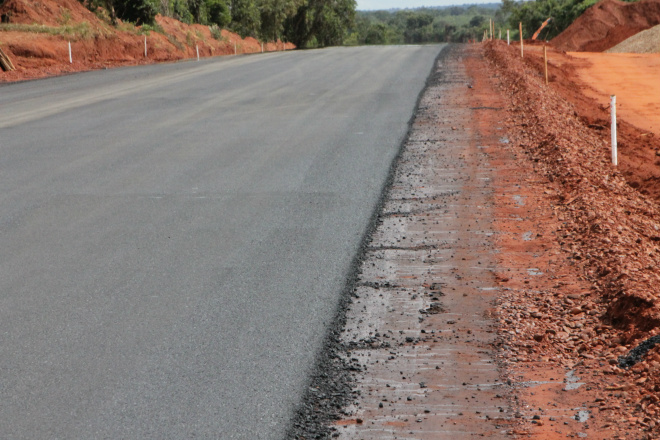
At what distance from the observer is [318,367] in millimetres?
5109

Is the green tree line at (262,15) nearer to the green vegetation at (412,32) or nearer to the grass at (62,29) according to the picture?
the grass at (62,29)

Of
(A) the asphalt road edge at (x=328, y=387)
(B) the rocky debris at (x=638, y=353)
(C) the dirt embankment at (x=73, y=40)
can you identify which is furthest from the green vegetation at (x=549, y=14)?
(B) the rocky debris at (x=638, y=353)

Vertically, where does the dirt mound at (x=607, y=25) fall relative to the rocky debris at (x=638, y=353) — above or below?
above

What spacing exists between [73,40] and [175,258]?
29.2m

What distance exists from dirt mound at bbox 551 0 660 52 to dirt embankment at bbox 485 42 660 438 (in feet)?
125

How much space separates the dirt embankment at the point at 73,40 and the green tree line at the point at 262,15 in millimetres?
1255

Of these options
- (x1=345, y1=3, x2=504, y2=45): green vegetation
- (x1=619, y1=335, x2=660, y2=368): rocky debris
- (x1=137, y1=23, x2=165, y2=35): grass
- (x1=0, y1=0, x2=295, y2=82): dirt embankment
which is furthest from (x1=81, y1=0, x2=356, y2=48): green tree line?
(x1=619, y1=335, x2=660, y2=368): rocky debris

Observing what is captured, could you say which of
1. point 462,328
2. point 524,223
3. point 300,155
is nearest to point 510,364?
point 462,328

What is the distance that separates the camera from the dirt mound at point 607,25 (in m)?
48.1

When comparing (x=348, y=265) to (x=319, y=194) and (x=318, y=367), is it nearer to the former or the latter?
(x=318, y=367)

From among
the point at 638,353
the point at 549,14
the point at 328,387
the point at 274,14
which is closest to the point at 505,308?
the point at 638,353

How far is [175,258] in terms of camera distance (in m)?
7.36

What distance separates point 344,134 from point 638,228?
22.2 feet

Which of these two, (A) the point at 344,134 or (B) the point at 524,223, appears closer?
(B) the point at 524,223
